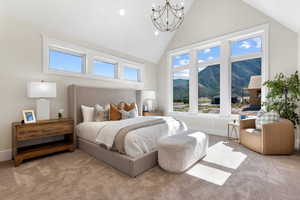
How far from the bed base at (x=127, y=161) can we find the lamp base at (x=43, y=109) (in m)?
1.27

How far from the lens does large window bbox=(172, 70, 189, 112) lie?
5.38 meters

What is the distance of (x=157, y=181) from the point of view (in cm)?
194

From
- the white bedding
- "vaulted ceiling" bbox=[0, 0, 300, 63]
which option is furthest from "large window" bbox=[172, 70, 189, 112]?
the white bedding

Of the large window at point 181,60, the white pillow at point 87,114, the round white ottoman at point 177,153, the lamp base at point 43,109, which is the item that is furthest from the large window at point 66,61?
the large window at point 181,60

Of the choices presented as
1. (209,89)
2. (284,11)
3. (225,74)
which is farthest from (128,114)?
(284,11)

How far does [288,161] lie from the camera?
2.51 meters

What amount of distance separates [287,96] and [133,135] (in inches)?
145

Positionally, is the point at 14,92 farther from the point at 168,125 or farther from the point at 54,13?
the point at 168,125

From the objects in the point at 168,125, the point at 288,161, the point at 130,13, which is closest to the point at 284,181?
the point at 288,161

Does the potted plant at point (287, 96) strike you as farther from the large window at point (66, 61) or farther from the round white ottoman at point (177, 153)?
the large window at point (66, 61)

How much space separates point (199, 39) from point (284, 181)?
14.2 feet

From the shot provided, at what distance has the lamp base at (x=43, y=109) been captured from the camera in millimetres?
2889

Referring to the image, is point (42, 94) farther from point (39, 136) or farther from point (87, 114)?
point (87, 114)

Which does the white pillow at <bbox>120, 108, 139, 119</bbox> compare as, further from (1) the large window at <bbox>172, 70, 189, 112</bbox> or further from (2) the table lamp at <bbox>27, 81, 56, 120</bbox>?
(1) the large window at <bbox>172, 70, 189, 112</bbox>
